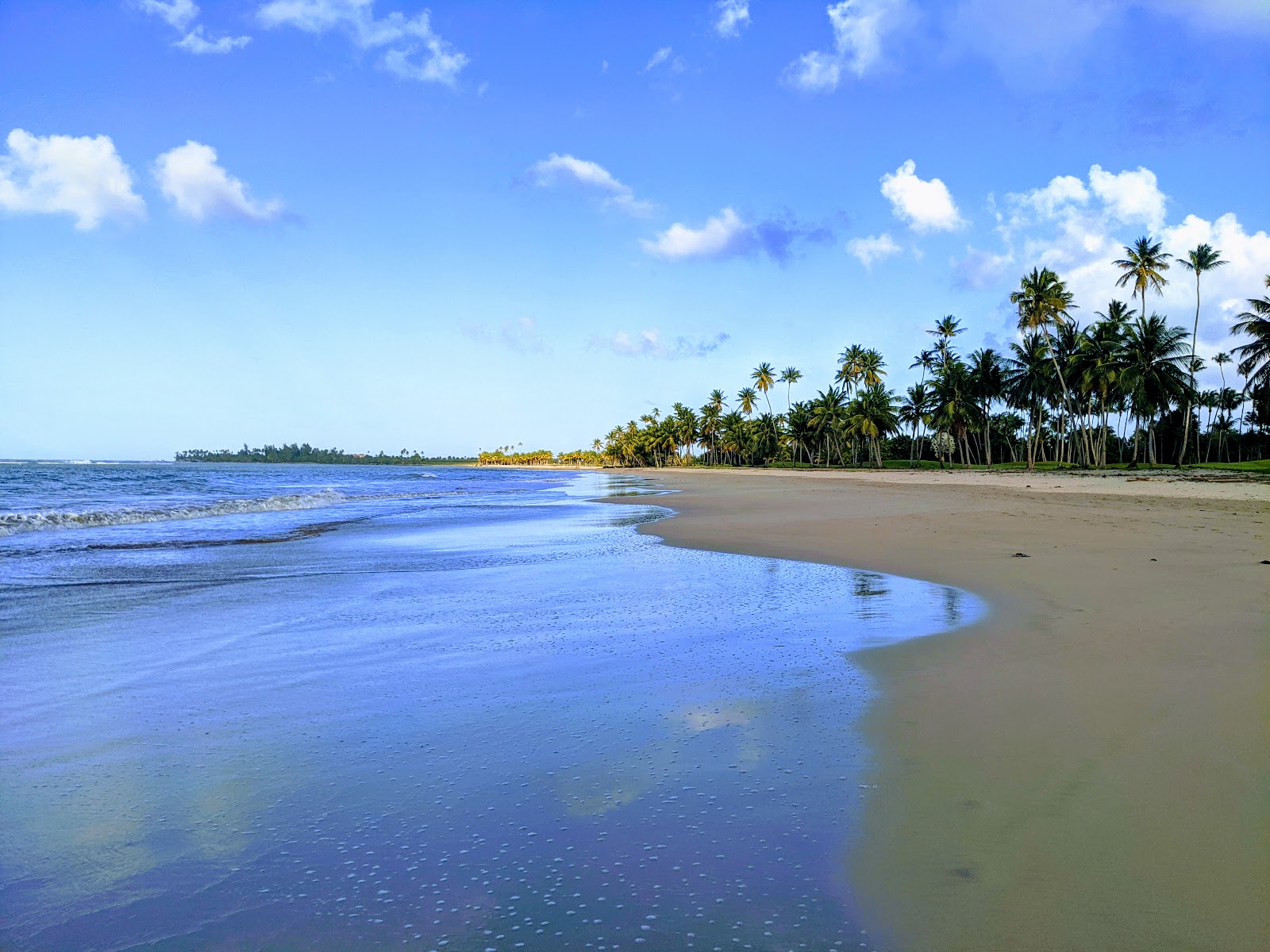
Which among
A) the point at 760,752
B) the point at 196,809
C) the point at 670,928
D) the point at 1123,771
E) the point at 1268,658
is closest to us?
the point at 670,928

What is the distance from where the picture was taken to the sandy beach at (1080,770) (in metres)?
2.18

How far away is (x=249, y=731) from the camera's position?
3746 millimetres

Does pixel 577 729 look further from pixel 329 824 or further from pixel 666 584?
pixel 666 584

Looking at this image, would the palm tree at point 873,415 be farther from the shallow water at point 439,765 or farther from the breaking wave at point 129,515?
the shallow water at point 439,765

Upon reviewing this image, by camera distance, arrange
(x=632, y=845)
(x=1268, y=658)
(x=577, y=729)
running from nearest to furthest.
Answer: (x=632, y=845), (x=577, y=729), (x=1268, y=658)

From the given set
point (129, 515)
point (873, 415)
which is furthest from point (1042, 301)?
point (129, 515)

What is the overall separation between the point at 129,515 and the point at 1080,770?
21.4 m

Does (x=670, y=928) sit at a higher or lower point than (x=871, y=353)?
lower

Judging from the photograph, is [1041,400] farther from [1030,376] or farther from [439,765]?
[439,765]

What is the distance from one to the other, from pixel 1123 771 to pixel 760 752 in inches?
60.2

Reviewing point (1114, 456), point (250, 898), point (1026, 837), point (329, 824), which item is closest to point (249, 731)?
point (329, 824)

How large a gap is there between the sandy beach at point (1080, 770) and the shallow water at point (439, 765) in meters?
0.26

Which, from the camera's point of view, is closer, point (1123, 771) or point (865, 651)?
point (1123, 771)

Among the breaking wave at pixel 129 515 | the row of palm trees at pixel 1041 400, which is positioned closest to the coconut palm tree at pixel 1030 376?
the row of palm trees at pixel 1041 400
